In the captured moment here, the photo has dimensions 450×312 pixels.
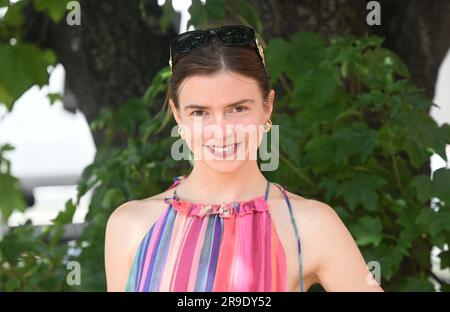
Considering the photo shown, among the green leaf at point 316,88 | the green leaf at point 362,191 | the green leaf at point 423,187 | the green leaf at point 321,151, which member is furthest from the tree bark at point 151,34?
the green leaf at point 423,187

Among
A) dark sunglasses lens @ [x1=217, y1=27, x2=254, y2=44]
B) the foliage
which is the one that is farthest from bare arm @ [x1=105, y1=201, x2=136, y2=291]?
the foliage

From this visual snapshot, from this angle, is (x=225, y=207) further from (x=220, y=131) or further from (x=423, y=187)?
(x=423, y=187)

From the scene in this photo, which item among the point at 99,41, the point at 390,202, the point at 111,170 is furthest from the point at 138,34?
the point at 390,202

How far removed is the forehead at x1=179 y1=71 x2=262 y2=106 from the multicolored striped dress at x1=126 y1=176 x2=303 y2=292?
0.23m

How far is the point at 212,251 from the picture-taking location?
1864mm

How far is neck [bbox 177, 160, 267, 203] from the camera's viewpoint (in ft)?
6.42

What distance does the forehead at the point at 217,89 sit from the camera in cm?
188

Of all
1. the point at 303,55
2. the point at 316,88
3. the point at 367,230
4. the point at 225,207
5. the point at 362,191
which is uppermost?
the point at 303,55

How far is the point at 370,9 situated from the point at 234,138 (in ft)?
6.83

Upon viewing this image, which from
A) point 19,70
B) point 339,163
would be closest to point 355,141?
point 339,163

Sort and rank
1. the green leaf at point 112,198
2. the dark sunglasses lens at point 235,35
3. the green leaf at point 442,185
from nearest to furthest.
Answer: the dark sunglasses lens at point 235,35, the green leaf at point 442,185, the green leaf at point 112,198

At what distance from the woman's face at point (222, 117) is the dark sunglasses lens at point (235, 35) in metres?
0.09

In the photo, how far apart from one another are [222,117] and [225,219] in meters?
0.22

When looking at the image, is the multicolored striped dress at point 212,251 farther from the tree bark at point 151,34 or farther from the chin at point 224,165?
the tree bark at point 151,34
